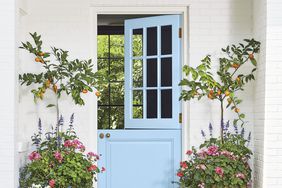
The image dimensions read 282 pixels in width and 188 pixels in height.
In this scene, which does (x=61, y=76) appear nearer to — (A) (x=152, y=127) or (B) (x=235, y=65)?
(A) (x=152, y=127)

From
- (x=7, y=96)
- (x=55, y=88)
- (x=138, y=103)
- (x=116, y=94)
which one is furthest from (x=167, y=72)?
(x=116, y=94)

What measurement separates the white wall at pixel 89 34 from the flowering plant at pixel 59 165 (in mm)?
317

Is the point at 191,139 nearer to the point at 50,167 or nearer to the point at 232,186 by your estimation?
the point at 232,186

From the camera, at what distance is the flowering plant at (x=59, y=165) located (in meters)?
5.36

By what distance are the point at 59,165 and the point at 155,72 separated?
1503 mm

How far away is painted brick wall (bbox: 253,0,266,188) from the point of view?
5.35 meters

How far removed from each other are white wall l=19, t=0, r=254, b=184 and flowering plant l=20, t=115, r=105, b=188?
317 millimetres

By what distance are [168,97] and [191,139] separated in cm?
53

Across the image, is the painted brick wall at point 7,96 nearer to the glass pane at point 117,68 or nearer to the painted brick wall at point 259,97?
the painted brick wall at point 259,97

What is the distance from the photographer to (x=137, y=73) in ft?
21.4

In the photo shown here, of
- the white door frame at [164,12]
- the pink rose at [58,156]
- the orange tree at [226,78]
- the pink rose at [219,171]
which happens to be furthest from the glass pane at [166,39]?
the pink rose at [58,156]

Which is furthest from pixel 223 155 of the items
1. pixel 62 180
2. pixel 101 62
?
pixel 101 62

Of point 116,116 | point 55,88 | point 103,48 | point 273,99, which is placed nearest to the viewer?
point 273,99

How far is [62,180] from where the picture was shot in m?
5.31
